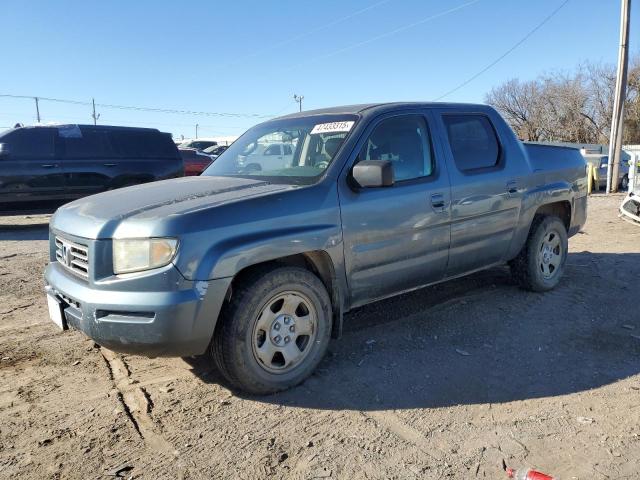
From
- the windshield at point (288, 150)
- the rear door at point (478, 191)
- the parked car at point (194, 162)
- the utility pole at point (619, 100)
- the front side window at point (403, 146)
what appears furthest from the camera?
the parked car at point (194, 162)

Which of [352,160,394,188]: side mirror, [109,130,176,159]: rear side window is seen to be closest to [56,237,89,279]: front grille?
[352,160,394,188]: side mirror

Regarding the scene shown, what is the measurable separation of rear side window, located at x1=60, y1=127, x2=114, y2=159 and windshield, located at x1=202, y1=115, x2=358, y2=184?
6.81 meters

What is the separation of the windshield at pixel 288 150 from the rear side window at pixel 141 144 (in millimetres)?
6922

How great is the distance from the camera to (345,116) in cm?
410

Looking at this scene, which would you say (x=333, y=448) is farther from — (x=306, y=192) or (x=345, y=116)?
(x=345, y=116)

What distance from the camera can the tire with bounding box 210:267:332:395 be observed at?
10.4ft

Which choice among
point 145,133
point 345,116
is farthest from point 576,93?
point 345,116

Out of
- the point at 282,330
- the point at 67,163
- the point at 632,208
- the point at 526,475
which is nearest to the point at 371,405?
the point at 282,330

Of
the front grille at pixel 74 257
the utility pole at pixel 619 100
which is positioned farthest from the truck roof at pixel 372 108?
the utility pole at pixel 619 100

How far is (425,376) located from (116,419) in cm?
197

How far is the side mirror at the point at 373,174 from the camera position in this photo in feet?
11.5

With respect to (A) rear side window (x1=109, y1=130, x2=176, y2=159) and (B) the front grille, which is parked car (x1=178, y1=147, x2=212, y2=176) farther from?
(B) the front grille

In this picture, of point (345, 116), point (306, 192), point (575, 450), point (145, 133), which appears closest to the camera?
point (575, 450)

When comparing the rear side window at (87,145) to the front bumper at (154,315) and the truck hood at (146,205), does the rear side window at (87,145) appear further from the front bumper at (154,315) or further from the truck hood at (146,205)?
the front bumper at (154,315)
